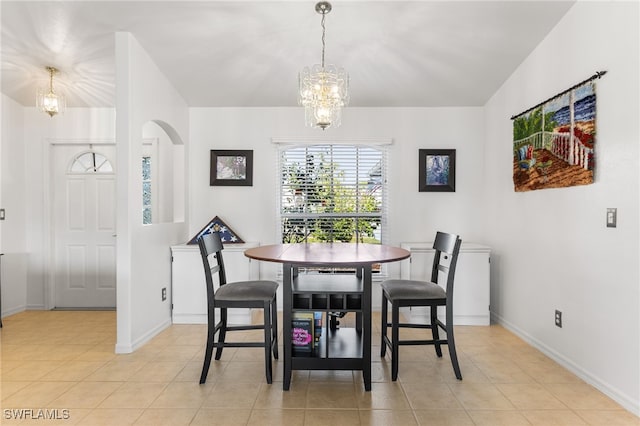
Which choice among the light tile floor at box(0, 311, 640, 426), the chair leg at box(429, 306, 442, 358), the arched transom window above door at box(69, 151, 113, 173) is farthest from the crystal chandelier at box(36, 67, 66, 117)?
the chair leg at box(429, 306, 442, 358)

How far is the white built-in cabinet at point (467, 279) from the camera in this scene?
3.72 m

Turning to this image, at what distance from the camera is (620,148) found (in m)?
2.26

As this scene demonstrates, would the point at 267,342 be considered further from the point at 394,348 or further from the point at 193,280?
the point at 193,280

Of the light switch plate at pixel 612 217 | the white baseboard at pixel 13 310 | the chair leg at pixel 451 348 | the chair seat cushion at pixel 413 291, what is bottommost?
the white baseboard at pixel 13 310

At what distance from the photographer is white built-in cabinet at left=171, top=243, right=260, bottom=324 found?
148 inches

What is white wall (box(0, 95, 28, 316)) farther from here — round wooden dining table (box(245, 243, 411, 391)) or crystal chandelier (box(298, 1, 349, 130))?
crystal chandelier (box(298, 1, 349, 130))

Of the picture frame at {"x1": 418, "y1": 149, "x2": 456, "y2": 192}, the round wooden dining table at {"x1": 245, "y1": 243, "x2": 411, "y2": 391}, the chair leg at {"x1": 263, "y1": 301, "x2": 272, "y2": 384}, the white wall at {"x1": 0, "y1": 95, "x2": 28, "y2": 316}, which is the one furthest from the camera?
the picture frame at {"x1": 418, "y1": 149, "x2": 456, "y2": 192}

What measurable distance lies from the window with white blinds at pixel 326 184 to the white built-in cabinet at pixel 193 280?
74 cm

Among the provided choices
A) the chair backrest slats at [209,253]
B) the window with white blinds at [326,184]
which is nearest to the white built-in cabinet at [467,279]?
the window with white blinds at [326,184]

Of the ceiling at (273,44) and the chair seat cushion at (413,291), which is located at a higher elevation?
the ceiling at (273,44)

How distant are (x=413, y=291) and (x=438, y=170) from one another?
2.05 m

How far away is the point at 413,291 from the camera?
2.60m

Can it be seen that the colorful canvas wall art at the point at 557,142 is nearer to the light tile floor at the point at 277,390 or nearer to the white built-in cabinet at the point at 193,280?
the light tile floor at the point at 277,390

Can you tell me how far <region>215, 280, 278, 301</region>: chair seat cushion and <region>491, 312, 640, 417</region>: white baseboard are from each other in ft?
6.97
